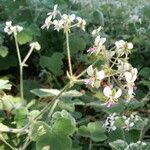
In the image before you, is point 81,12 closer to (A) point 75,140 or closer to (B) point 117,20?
(B) point 117,20

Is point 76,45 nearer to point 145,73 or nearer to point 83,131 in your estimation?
point 145,73

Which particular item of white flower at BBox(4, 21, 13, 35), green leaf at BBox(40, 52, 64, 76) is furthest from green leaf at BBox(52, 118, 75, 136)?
green leaf at BBox(40, 52, 64, 76)

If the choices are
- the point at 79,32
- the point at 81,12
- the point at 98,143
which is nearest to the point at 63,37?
the point at 79,32

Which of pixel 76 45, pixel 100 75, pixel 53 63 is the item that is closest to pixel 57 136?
pixel 100 75

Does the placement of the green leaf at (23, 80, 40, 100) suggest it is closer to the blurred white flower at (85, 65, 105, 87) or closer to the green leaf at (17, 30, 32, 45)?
the green leaf at (17, 30, 32, 45)

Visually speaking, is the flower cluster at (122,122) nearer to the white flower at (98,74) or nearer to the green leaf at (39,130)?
the green leaf at (39,130)

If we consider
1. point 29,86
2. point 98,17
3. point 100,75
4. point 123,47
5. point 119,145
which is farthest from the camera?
point 98,17

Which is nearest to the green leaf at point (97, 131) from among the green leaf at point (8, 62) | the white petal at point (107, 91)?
the white petal at point (107, 91)

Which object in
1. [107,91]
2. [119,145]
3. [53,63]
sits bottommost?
[119,145]
